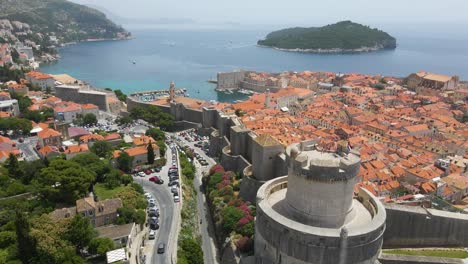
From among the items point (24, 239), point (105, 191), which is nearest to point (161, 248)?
point (24, 239)

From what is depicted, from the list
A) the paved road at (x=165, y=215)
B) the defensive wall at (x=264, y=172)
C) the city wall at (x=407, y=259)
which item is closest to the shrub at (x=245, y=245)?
the paved road at (x=165, y=215)

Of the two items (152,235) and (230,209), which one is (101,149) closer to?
(152,235)

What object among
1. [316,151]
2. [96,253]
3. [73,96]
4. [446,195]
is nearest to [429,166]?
[446,195]

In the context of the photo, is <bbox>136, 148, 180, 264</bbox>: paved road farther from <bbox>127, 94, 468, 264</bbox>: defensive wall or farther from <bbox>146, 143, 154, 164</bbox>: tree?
<bbox>127, 94, 468, 264</bbox>: defensive wall

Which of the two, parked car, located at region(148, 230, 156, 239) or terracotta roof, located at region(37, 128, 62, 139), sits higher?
terracotta roof, located at region(37, 128, 62, 139)

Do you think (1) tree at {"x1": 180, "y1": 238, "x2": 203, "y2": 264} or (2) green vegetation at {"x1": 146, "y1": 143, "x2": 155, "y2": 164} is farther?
(2) green vegetation at {"x1": 146, "y1": 143, "x2": 155, "y2": 164}

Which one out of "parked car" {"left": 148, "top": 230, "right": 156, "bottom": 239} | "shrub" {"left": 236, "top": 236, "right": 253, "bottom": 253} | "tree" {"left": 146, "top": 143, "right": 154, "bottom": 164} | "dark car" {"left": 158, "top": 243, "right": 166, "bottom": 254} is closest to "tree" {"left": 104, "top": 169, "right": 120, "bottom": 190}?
"tree" {"left": 146, "top": 143, "right": 154, "bottom": 164}
